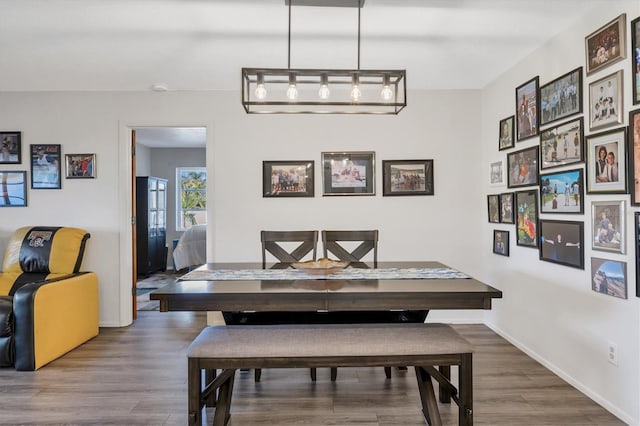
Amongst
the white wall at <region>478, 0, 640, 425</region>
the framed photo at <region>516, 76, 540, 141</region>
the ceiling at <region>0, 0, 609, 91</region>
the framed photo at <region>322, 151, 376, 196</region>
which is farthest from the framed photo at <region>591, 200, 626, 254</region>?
the framed photo at <region>322, 151, 376, 196</region>

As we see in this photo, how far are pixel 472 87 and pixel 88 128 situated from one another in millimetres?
3859

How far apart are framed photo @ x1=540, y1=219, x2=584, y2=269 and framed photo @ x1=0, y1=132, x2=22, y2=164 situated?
188 inches

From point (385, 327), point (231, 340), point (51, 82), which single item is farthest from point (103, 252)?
point (385, 327)

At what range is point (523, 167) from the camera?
3238mm

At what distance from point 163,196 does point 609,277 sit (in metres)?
6.87

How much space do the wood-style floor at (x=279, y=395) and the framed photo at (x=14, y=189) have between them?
1.79 m

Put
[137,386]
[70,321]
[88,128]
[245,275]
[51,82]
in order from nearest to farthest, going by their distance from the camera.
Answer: [245,275], [137,386], [70,321], [51,82], [88,128]

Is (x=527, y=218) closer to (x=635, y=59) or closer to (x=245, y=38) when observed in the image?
(x=635, y=59)

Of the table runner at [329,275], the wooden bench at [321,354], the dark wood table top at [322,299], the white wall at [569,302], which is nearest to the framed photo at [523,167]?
the white wall at [569,302]

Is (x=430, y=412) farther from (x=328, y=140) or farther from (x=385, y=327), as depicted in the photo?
(x=328, y=140)

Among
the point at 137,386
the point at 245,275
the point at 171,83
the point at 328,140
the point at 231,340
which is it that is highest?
the point at 171,83

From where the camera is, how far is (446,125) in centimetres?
407

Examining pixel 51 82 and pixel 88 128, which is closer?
pixel 51 82

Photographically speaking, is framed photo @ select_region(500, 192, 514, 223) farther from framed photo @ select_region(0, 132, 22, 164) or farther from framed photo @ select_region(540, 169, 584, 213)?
framed photo @ select_region(0, 132, 22, 164)
